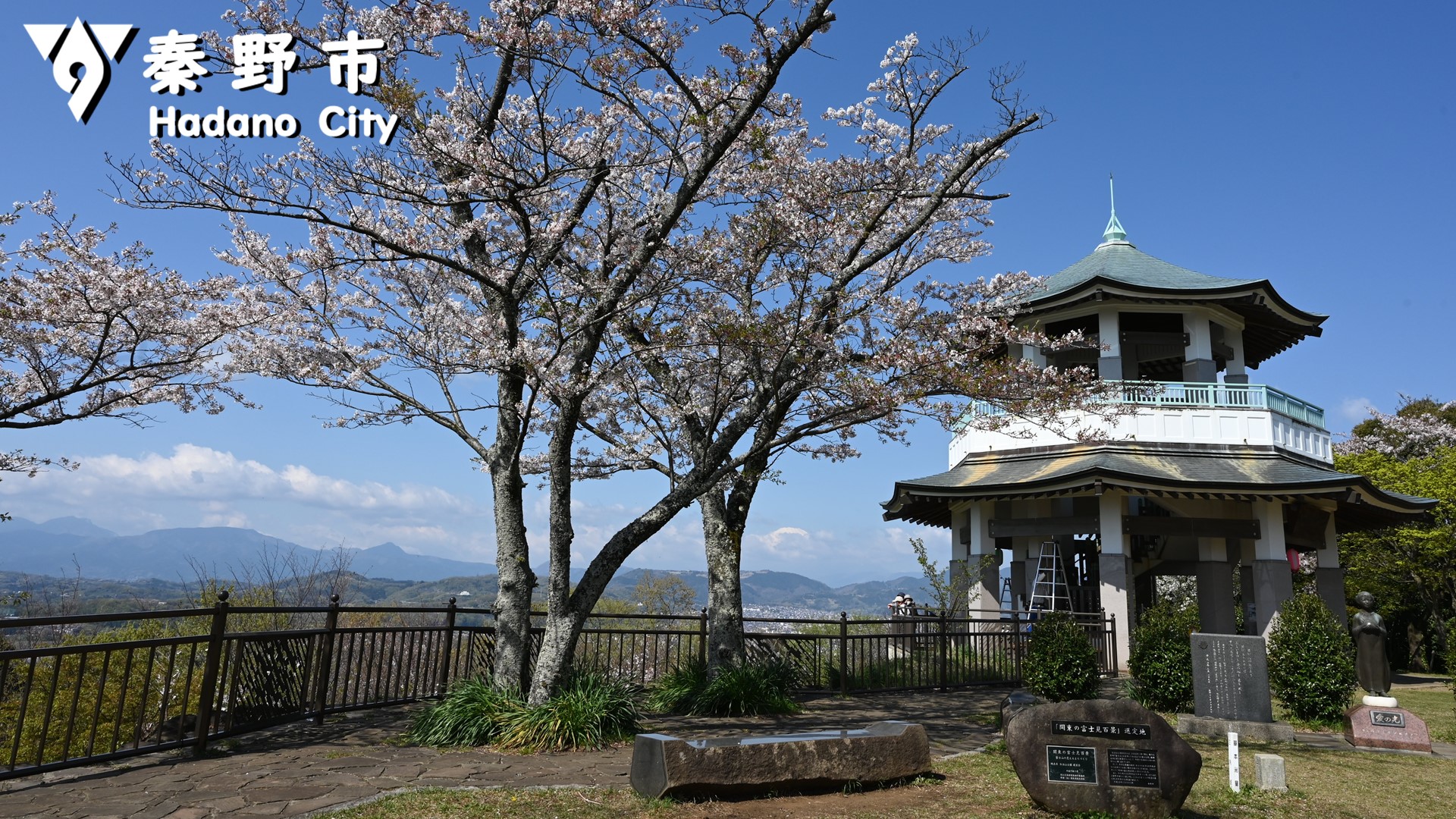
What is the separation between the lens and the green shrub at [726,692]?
11008mm

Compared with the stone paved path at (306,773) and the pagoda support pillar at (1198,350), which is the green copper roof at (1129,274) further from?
the stone paved path at (306,773)

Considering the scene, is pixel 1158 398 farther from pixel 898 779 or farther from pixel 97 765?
pixel 97 765

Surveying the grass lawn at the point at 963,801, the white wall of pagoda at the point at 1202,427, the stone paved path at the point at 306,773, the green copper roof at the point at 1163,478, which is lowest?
the stone paved path at the point at 306,773

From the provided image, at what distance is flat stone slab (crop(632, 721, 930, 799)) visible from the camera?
251 inches

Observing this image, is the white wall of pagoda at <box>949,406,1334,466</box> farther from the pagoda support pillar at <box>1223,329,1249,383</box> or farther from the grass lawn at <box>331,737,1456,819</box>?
the grass lawn at <box>331,737,1456,819</box>

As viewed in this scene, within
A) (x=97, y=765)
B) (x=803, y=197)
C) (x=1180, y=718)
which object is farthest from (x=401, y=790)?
(x=1180, y=718)

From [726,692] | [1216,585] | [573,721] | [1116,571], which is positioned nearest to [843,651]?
[726,692]

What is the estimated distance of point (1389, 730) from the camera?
9656 millimetres

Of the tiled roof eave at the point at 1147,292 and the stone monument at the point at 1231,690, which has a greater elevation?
the tiled roof eave at the point at 1147,292

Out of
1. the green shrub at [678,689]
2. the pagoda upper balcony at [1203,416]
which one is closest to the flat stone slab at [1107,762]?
the green shrub at [678,689]

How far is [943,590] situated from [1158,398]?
6.67 metres

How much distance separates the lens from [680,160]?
10.2 m

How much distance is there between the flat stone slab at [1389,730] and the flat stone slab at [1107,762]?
5486 millimetres

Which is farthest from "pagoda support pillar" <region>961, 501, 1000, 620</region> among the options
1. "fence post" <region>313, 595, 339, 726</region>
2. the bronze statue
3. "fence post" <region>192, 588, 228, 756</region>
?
"fence post" <region>192, 588, 228, 756</region>
